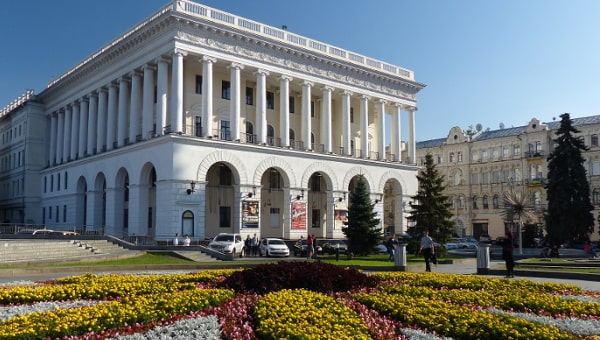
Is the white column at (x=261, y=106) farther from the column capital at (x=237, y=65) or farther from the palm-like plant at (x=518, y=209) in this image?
the palm-like plant at (x=518, y=209)

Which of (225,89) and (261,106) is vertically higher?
(225,89)

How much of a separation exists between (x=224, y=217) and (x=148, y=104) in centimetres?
1146

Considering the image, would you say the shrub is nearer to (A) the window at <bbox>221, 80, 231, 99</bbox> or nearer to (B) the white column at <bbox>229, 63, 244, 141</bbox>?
(B) the white column at <bbox>229, 63, 244, 141</bbox>

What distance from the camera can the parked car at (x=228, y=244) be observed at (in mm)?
36175

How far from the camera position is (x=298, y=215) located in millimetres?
46969

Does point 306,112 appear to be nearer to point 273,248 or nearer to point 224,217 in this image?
point 224,217

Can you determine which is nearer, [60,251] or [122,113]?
[60,251]

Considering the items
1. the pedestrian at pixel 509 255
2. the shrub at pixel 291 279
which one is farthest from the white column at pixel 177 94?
the shrub at pixel 291 279

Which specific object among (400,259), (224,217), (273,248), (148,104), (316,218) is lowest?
(273,248)

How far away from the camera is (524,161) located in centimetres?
7181

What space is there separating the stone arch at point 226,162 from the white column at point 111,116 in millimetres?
11830

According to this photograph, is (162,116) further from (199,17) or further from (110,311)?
(110,311)

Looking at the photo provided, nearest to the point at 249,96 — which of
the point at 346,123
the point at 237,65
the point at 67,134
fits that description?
the point at 237,65

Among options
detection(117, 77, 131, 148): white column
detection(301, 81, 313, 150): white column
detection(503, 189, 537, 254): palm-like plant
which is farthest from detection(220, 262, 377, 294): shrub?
detection(117, 77, 131, 148): white column
